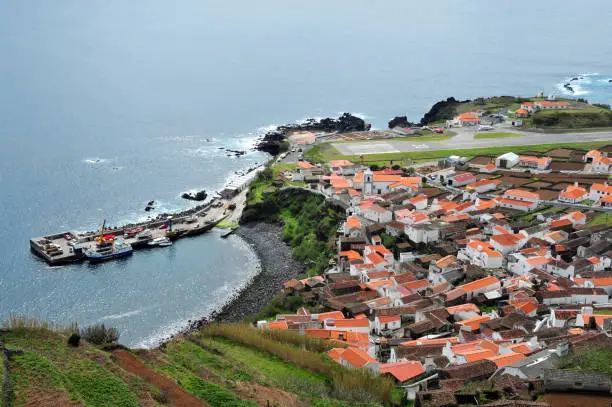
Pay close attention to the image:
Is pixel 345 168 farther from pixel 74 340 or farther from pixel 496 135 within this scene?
pixel 74 340

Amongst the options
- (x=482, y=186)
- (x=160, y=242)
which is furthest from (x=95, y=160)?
(x=482, y=186)

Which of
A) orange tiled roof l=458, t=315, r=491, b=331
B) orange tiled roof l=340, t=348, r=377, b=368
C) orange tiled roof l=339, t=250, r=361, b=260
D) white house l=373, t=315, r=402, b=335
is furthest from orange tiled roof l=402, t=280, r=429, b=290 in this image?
orange tiled roof l=340, t=348, r=377, b=368

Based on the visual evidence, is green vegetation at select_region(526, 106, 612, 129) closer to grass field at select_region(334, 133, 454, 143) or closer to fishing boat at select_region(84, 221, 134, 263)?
grass field at select_region(334, 133, 454, 143)

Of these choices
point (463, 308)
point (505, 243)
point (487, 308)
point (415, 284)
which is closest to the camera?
point (463, 308)

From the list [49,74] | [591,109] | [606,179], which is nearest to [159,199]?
[606,179]

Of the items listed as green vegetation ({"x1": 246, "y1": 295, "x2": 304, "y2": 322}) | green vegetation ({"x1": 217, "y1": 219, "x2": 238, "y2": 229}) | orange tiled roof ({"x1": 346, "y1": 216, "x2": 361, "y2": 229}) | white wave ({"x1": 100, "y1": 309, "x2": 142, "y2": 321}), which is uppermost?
orange tiled roof ({"x1": 346, "y1": 216, "x2": 361, "y2": 229})

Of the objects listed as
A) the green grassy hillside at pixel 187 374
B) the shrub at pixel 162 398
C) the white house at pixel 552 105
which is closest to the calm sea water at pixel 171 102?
the green grassy hillside at pixel 187 374

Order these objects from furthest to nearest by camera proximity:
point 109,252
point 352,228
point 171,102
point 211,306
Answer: point 171,102 < point 109,252 < point 352,228 < point 211,306

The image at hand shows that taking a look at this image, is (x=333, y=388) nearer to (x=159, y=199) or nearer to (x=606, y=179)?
(x=606, y=179)
